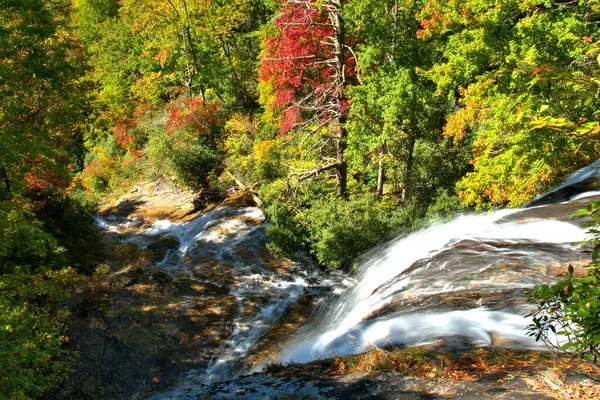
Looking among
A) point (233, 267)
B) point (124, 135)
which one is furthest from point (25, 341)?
point (124, 135)

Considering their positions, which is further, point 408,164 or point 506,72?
point 408,164

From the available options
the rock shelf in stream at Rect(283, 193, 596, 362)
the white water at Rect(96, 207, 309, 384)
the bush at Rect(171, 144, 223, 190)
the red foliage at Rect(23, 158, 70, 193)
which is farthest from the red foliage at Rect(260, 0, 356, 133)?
the red foliage at Rect(23, 158, 70, 193)

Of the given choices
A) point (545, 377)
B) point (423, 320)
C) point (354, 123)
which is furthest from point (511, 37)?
point (545, 377)

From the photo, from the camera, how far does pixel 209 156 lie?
18.6m

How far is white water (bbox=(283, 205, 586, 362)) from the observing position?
A: 6.36 m

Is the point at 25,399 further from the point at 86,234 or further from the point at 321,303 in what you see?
the point at 86,234

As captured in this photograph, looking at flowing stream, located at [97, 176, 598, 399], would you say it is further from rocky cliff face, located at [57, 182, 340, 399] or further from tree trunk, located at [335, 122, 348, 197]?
tree trunk, located at [335, 122, 348, 197]

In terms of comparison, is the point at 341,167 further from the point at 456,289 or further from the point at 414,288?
the point at 456,289

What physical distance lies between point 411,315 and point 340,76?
7665 mm

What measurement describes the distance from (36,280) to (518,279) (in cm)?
863

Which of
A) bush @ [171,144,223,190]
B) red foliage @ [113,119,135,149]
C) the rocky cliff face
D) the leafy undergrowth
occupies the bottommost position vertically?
the rocky cliff face

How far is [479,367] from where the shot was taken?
5.18 metres

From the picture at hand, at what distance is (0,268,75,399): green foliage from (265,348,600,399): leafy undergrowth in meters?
3.39

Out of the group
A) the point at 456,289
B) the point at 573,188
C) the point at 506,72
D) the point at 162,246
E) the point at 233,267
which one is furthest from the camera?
the point at 162,246
